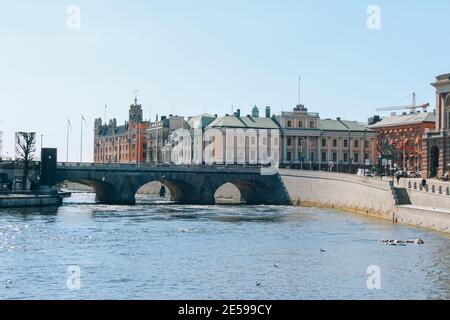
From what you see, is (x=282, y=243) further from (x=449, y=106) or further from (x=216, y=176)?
(x=216, y=176)

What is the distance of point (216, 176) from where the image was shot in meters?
141

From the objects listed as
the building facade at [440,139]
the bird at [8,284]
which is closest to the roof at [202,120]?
the building facade at [440,139]

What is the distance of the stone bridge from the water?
3535cm

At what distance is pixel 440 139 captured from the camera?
396ft

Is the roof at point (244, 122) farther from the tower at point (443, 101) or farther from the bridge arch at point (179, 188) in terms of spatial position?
the tower at point (443, 101)

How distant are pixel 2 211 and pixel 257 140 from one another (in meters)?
81.5

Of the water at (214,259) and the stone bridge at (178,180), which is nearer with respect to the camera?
the water at (214,259)


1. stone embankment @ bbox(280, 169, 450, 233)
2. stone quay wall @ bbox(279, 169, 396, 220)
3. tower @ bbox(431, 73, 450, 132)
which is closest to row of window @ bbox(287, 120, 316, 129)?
stone quay wall @ bbox(279, 169, 396, 220)

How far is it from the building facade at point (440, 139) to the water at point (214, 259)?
102 ft

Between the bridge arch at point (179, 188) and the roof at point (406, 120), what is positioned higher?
the roof at point (406, 120)

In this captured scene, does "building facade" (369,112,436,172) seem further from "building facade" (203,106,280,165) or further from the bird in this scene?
the bird

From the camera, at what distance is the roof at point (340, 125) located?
18212cm

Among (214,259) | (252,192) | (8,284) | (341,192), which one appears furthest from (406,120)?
(8,284)

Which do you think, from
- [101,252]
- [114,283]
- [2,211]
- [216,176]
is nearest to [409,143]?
[216,176]
